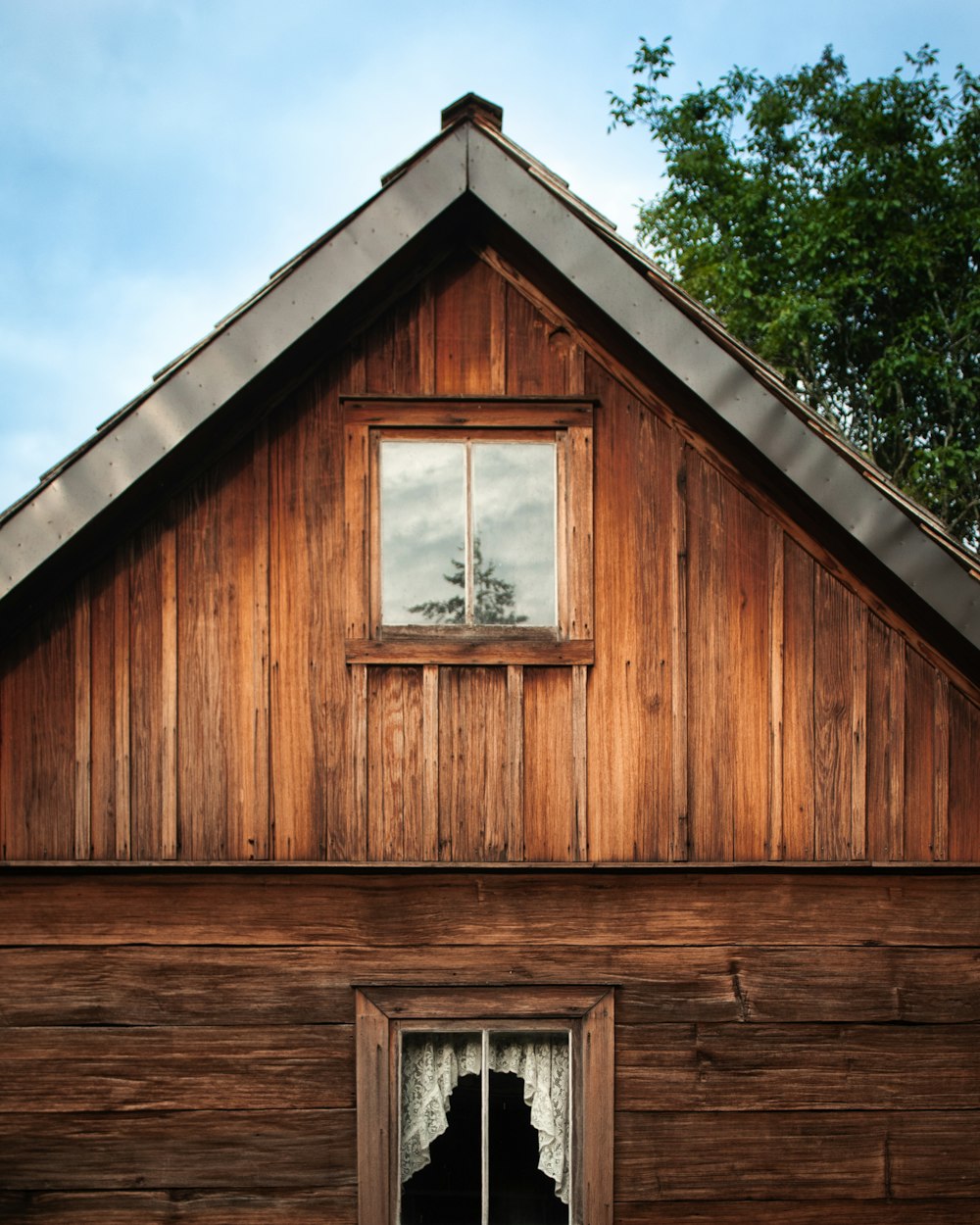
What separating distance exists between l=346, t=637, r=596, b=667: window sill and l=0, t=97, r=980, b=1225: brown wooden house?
0.02 metres

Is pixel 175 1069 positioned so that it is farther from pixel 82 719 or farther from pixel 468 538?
pixel 468 538

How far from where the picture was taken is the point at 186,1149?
473cm

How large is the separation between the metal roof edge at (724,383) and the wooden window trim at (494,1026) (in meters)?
2.50

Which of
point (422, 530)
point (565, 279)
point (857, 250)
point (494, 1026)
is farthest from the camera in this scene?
point (857, 250)

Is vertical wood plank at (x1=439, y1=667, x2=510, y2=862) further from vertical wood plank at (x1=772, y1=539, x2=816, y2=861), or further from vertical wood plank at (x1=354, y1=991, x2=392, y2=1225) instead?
vertical wood plank at (x1=772, y1=539, x2=816, y2=861)

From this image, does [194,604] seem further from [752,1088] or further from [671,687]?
[752,1088]

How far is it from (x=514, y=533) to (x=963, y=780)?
252cm

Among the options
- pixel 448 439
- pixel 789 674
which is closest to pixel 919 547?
pixel 789 674

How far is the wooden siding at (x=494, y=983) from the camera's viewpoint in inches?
186

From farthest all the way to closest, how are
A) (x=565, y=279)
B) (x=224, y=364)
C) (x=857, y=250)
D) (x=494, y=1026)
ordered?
(x=857, y=250) → (x=494, y=1026) → (x=565, y=279) → (x=224, y=364)

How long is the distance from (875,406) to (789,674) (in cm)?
1717

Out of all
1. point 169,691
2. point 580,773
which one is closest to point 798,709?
point 580,773

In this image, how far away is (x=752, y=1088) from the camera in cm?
482

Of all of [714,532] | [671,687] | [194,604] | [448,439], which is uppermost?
[448,439]
